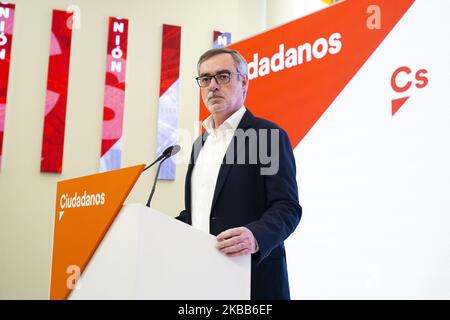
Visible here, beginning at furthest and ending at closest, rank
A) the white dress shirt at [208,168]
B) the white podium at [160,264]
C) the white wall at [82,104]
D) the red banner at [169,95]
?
the red banner at [169,95] < the white wall at [82,104] < the white dress shirt at [208,168] < the white podium at [160,264]

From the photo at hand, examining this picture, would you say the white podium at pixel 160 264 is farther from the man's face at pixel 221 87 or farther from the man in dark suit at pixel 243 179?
the man's face at pixel 221 87

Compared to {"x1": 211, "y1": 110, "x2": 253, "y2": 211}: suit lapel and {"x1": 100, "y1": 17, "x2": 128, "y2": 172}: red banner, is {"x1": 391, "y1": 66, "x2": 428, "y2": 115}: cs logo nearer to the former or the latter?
{"x1": 211, "y1": 110, "x2": 253, "y2": 211}: suit lapel

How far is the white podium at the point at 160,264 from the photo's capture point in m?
0.98

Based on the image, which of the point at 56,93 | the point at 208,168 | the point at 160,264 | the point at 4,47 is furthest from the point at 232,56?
the point at 4,47

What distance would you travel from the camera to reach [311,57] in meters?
2.56

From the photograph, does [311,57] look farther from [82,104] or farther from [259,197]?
[82,104]

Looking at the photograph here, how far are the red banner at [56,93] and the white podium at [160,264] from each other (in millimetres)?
2892

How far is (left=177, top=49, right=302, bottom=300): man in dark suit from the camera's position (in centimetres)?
139

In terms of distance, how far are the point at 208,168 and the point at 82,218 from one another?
19.2 inches

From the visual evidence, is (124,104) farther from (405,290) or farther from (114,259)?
(114,259)

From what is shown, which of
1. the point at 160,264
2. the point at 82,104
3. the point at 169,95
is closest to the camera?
the point at 160,264

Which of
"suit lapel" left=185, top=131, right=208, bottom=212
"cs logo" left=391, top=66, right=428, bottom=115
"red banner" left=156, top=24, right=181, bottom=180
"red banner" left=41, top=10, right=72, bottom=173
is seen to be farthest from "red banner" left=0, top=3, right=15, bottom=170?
"cs logo" left=391, top=66, right=428, bottom=115

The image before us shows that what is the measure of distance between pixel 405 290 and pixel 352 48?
3.89ft

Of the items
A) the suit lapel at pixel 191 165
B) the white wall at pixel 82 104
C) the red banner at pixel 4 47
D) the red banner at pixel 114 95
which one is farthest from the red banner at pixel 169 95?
the suit lapel at pixel 191 165
